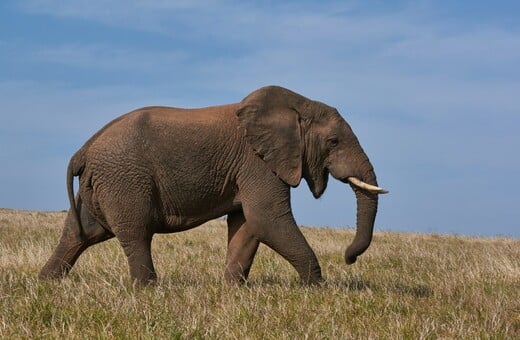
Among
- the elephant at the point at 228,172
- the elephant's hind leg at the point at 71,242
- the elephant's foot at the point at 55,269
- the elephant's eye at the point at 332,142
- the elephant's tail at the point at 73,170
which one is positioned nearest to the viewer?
the elephant at the point at 228,172

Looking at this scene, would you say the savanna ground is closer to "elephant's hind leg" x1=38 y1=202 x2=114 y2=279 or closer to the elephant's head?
Result: "elephant's hind leg" x1=38 y1=202 x2=114 y2=279

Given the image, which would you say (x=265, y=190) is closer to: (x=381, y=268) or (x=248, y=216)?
(x=248, y=216)

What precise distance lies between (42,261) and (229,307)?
6.07 m

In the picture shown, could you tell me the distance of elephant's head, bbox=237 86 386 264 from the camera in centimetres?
930

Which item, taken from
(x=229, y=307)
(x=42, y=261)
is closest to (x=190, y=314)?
(x=229, y=307)

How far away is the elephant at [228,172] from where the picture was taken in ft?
29.7

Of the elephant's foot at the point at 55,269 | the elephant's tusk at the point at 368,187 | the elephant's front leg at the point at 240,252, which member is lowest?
the elephant's foot at the point at 55,269

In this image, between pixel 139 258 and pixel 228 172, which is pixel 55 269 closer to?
pixel 139 258

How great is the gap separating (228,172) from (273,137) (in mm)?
697

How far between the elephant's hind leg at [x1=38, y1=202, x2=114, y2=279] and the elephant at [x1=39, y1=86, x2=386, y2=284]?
238mm

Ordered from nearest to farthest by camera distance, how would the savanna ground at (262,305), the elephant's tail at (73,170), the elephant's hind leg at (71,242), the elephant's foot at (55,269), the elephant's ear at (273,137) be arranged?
the savanna ground at (262,305) < the elephant's ear at (273,137) < the elephant's tail at (73,170) < the elephant's hind leg at (71,242) < the elephant's foot at (55,269)

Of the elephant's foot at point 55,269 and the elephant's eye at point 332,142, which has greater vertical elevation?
the elephant's eye at point 332,142

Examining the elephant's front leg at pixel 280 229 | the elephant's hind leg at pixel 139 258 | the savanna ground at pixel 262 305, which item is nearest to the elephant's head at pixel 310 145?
the elephant's front leg at pixel 280 229

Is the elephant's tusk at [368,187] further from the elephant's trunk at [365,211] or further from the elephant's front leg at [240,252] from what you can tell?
the elephant's front leg at [240,252]
